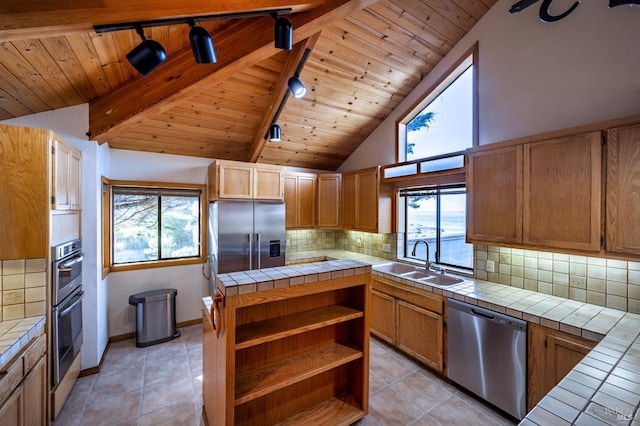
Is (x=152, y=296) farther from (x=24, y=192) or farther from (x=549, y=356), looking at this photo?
(x=549, y=356)

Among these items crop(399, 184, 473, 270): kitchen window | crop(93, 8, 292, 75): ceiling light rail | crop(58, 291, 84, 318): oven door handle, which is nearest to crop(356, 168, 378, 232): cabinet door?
crop(399, 184, 473, 270): kitchen window

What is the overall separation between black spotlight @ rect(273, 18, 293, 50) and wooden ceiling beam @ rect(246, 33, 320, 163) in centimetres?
80

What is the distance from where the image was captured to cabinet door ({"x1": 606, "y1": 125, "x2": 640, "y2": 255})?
5.58 feet

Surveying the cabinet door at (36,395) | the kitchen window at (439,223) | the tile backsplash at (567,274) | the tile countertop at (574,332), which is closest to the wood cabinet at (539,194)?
the tile backsplash at (567,274)

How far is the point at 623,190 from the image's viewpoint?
175 cm

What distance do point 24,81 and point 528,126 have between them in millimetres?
4292

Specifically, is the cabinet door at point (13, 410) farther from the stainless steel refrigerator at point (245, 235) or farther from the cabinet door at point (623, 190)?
the cabinet door at point (623, 190)

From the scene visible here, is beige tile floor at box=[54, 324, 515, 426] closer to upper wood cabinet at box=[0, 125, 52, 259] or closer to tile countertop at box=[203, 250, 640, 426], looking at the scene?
tile countertop at box=[203, 250, 640, 426]

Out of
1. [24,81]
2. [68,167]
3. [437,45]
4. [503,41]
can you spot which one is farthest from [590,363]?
[24,81]

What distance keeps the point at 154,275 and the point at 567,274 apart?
4.71m

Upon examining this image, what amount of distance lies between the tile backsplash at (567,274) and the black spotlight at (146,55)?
331 centimetres

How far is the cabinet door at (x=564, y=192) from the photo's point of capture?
6.13 feet

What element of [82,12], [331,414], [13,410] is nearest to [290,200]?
[331,414]

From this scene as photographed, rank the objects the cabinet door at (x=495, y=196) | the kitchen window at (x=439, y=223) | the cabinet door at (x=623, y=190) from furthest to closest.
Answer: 1. the kitchen window at (x=439, y=223)
2. the cabinet door at (x=495, y=196)
3. the cabinet door at (x=623, y=190)
